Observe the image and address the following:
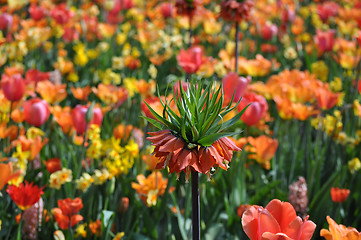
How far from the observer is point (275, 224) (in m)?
0.84

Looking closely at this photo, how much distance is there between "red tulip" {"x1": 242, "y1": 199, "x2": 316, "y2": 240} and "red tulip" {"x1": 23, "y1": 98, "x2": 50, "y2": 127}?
4.13 ft

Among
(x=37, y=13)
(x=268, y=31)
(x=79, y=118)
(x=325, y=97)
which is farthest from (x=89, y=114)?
(x=268, y=31)

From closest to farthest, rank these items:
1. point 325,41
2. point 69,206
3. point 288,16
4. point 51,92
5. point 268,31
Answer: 1. point 69,206
2. point 51,92
3. point 325,41
4. point 268,31
5. point 288,16

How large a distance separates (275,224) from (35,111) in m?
1.32

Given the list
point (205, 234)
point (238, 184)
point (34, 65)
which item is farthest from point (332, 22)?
point (205, 234)

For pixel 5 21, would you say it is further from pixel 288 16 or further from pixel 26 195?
pixel 288 16

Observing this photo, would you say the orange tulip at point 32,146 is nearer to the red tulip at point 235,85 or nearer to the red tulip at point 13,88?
the red tulip at point 13,88

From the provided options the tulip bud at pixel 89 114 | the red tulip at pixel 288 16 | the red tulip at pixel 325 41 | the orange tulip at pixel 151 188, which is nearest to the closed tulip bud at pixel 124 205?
the orange tulip at pixel 151 188

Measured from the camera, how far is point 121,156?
1.77 m

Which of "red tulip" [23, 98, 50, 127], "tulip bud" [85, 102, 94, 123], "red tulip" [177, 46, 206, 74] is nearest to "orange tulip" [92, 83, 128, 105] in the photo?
"red tulip" [177, 46, 206, 74]

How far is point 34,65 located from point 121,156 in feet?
5.78

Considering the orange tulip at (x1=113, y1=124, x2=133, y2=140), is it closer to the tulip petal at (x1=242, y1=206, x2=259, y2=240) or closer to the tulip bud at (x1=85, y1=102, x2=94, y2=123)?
the tulip bud at (x1=85, y1=102, x2=94, y2=123)

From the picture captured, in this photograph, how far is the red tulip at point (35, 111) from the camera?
1.87 metres

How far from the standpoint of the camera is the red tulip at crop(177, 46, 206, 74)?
90.7 inches
